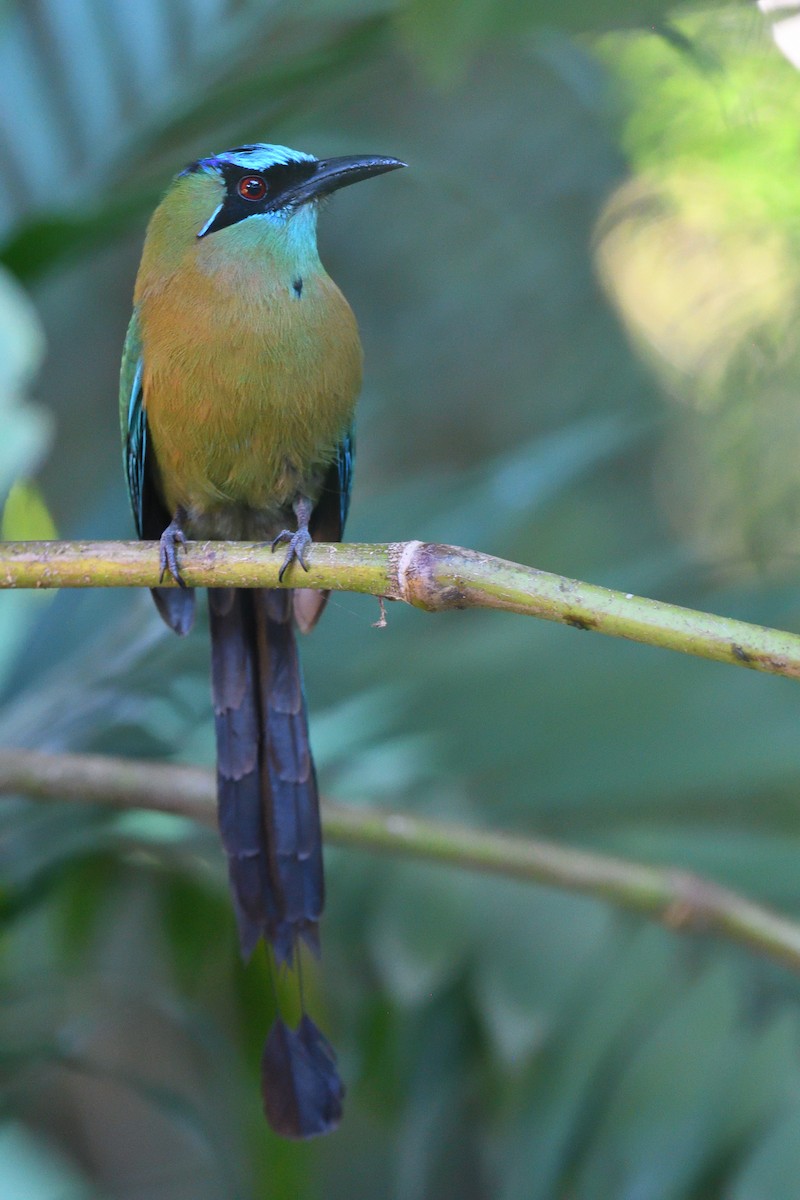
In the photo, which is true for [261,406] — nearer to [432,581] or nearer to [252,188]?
[252,188]

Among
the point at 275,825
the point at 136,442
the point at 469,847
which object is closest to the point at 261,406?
the point at 136,442

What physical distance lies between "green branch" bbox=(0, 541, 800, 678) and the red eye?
499mm

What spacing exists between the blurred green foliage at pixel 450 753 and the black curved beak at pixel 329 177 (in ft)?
0.51

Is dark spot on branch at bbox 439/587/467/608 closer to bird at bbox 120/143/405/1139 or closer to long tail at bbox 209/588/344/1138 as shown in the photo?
bird at bbox 120/143/405/1139

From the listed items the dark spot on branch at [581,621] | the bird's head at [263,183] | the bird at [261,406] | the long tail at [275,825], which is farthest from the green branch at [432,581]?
the bird's head at [263,183]

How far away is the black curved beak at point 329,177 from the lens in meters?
1.58

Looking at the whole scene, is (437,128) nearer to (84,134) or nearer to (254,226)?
(84,134)

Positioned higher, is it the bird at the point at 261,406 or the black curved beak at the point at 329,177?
the black curved beak at the point at 329,177

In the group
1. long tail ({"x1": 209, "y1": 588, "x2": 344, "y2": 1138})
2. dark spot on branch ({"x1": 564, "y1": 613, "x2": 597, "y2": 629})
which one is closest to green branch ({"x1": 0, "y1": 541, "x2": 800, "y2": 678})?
dark spot on branch ({"x1": 564, "y1": 613, "x2": 597, "y2": 629})

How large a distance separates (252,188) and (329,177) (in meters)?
0.11

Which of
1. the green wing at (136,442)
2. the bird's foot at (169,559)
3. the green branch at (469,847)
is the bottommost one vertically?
the green branch at (469,847)

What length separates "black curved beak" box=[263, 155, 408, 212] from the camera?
1.58m

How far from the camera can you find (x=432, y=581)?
116 cm

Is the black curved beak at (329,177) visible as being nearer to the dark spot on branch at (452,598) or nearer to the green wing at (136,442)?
the green wing at (136,442)
